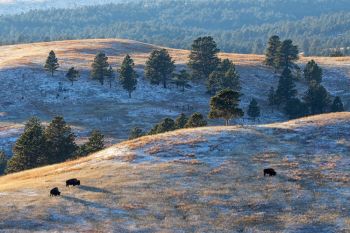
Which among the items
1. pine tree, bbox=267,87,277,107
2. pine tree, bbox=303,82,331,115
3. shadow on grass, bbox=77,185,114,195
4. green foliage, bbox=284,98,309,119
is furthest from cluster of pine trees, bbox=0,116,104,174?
pine tree, bbox=303,82,331,115

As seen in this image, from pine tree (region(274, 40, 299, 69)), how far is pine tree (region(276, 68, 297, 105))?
22264 millimetres

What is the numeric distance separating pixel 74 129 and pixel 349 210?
259 ft

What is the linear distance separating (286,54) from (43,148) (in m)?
98.5

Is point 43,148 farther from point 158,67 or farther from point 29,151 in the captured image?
point 158,67

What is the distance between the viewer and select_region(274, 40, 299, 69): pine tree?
156000 mm

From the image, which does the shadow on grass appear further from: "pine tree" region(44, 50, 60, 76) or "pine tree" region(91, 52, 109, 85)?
"pine tree" region(44, 50, 60, 76)

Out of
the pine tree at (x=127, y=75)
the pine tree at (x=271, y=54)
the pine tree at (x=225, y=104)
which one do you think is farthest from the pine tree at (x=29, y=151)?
the pine tree at (x=271, y=54)

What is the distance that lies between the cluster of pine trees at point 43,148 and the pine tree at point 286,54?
90.3 m

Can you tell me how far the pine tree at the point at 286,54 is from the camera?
512 feet

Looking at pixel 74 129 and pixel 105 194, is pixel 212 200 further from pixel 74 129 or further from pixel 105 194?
pixel 74 129

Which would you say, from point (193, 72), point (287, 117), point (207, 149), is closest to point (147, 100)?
point (193, 72)

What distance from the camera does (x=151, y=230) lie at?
37531mm

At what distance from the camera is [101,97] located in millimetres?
135500

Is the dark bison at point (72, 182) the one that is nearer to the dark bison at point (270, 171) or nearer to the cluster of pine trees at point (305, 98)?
the dark bison at point (270, 171)
